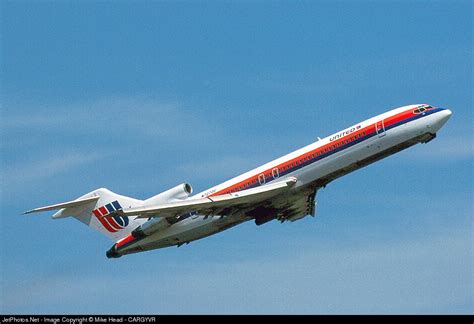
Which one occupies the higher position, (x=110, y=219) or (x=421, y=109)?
(x=421, y=109)

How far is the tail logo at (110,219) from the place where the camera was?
2484 inches

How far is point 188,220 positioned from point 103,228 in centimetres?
635

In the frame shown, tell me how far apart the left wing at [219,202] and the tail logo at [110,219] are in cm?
536

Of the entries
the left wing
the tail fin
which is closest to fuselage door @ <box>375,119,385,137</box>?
the left wing

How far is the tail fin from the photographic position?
207 feet

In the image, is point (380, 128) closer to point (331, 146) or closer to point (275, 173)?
point (331, 146)

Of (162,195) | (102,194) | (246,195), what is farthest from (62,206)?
(246,195)

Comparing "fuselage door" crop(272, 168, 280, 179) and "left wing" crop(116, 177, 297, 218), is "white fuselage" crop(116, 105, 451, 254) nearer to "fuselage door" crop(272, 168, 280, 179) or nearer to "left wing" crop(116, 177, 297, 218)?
"fuselage door" crop(272, 168, 280, 179)

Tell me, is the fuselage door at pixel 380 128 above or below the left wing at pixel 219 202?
above

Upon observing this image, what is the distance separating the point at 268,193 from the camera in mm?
57125

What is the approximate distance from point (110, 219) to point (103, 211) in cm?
89

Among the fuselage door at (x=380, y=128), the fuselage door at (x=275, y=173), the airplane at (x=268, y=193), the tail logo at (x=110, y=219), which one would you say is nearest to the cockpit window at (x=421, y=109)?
the airplane at (x=268, y=193)

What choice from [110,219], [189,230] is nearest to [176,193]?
[189,230]

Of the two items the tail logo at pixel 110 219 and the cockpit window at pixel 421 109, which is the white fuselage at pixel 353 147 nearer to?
the cockpit window at pixel 421 109
